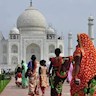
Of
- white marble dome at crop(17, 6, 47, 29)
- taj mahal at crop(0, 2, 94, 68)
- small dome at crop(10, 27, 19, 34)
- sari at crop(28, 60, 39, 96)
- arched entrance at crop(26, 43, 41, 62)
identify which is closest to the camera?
sari at crop(28, 60, 39, 96)

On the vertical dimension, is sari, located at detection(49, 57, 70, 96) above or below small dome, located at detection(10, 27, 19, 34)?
below

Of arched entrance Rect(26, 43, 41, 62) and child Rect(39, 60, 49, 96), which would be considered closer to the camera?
child Rect(39, 60, 49, 96)

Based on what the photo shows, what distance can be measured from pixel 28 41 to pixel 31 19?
3.12 metres


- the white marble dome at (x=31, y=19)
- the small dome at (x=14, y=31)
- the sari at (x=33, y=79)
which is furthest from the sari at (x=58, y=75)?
the small dome at (x=14, y=31)

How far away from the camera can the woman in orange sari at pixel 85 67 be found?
5668 mm

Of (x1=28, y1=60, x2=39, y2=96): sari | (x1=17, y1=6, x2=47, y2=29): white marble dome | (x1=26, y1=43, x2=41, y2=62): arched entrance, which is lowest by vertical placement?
(x1=28, y1=60, x2=39, y2=96): sari

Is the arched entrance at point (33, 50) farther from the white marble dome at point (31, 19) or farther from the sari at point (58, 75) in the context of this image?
the sari at point (58, 75)

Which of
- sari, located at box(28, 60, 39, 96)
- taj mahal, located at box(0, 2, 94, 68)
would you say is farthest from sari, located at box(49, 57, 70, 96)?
taj mahal, located at box(0, 2, 94, 68)

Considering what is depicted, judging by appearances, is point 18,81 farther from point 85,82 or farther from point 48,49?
point 48,49

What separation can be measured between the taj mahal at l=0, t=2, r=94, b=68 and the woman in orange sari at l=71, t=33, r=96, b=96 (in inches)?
1830

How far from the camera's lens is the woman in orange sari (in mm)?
5668

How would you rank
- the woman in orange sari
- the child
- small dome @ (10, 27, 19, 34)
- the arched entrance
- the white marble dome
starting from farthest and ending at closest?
small dome @ (10, 27, 19, 34) → the arched entrance → the white marble dome → the child → the woman in orange sari

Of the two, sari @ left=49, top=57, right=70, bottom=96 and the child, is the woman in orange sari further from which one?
the child

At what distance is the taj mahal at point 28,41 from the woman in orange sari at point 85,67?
152ft
